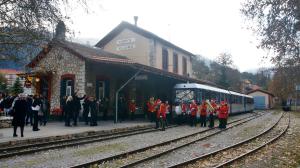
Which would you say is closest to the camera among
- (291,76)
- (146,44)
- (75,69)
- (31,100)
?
(31,100)

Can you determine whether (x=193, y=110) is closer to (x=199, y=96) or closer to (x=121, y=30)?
(x=199, y=96)

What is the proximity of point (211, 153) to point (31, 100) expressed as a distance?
31.4 ft

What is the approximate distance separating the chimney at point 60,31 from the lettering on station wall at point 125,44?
1834cm

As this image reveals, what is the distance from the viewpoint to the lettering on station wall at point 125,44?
31.1m

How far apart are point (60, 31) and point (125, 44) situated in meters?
19.0

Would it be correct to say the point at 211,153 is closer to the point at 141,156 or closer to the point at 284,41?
the point at 141,156

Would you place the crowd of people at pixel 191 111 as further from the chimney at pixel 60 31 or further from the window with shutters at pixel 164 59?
the window with shutters at pixel 164 59

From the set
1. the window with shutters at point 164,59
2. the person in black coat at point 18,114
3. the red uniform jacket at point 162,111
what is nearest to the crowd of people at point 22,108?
the person in black coat at point 18,114

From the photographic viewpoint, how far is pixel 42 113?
53.3ft

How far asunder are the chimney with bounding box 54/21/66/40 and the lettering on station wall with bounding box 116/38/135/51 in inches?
722

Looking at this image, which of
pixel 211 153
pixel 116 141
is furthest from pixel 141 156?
pixel 116 141

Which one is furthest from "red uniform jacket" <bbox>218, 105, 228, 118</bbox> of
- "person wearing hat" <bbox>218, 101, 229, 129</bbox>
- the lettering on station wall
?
the lettering on station wall

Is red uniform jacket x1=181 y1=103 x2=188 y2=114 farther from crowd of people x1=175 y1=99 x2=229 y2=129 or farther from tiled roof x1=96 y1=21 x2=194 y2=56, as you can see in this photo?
tiled roof x1=96 y1=21 x2=194 y2=56

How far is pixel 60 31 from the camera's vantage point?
496 inches
